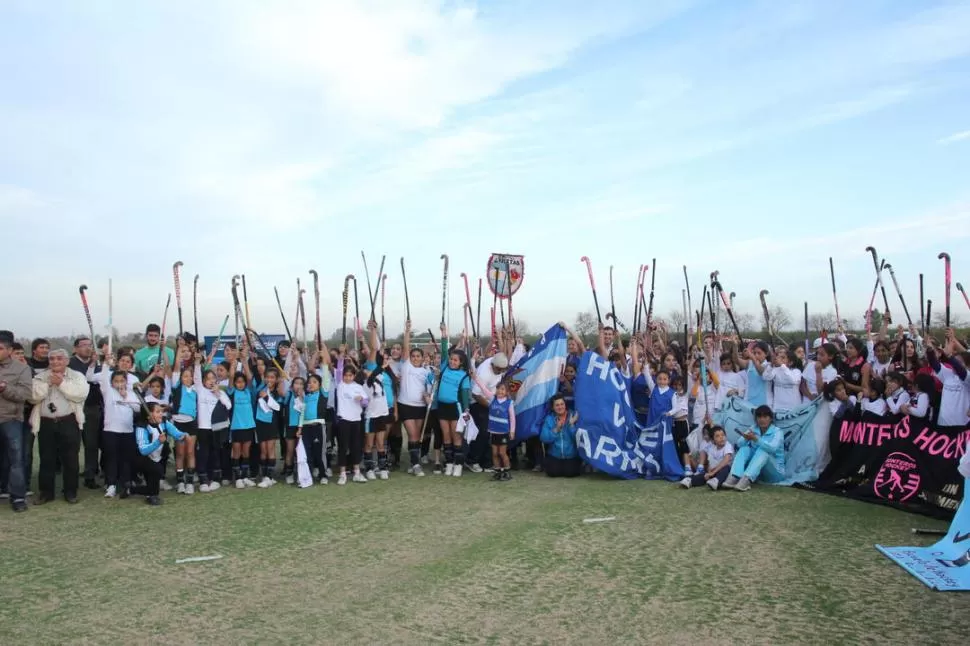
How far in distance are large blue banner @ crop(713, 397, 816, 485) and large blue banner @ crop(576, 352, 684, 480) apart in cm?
79

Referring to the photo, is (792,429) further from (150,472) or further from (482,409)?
(150,472)

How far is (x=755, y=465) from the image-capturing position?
8.40 meters

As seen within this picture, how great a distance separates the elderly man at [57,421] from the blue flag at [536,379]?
5435 mm

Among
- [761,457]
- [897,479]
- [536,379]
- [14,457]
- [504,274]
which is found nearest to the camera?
[897,479]

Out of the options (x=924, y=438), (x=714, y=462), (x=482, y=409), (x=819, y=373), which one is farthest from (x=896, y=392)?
(x=482, y=409)

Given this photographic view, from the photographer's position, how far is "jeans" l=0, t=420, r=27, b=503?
7.69 meters

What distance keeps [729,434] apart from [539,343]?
116 inches

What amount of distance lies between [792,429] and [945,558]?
3.51 meters

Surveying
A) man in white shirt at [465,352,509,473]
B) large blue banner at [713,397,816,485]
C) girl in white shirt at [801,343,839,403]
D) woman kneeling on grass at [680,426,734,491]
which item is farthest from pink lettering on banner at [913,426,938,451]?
man in white shirt at [465,352,509,473]

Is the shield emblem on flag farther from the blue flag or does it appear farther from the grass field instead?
the grass field

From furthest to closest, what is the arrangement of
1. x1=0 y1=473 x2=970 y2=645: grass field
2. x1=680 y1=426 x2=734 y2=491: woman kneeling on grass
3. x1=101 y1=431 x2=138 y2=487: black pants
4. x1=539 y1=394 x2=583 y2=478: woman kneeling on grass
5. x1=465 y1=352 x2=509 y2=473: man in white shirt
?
x1=465 y1=352 x2=509 y2=473: man in white shirt → x1=539 y1=394 x2=583 y2=478: woman kneeling on grass → x1=680 y1=426 x2=734 y2=491: woman kneeling on grass → x1=101 y1=431 x2=138 y2=487: black pants → x1=0 y1=473 x2=970 y2=645: grass field

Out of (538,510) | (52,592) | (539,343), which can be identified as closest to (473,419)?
(539,343)

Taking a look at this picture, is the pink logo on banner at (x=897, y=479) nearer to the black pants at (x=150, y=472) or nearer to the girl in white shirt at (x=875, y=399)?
the girl in white shirt at (x=875, y=399)

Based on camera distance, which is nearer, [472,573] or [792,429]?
[472,573]
